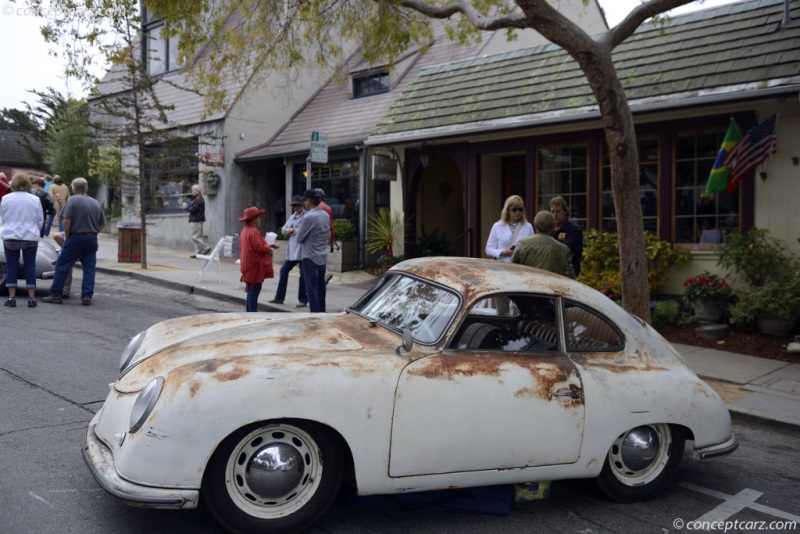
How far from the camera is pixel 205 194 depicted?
19.9m

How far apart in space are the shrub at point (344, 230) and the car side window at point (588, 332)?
12062 mm

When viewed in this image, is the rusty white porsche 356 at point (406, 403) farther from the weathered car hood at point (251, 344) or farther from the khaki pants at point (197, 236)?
the khaki pants at point (197, 236)

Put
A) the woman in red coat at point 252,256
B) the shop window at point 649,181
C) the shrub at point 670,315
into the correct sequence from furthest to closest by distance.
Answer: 1. the shop window at point 649,181
2. the shrub at point 670,315
3. the woman in red coat at point 252,256

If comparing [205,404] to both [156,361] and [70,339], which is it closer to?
[156,361]

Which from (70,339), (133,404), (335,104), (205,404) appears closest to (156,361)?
(133,404)

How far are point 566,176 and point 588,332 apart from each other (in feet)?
27.1

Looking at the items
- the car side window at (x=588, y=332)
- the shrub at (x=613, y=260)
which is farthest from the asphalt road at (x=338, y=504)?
the shrub at (x=613, y=260)

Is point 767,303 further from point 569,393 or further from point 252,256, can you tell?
point 252,256

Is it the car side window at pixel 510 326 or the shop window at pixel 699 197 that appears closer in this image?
the car side window at pixel 510 326

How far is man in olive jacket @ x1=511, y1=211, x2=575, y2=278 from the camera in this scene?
6.64 metres

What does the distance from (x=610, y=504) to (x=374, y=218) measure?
38.8ft

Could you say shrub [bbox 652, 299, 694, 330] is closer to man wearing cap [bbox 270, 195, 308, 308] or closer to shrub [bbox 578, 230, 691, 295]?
shrub [bbox 578, 230, 691, 295]

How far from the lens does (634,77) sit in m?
10.9

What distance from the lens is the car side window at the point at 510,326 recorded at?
406cm
